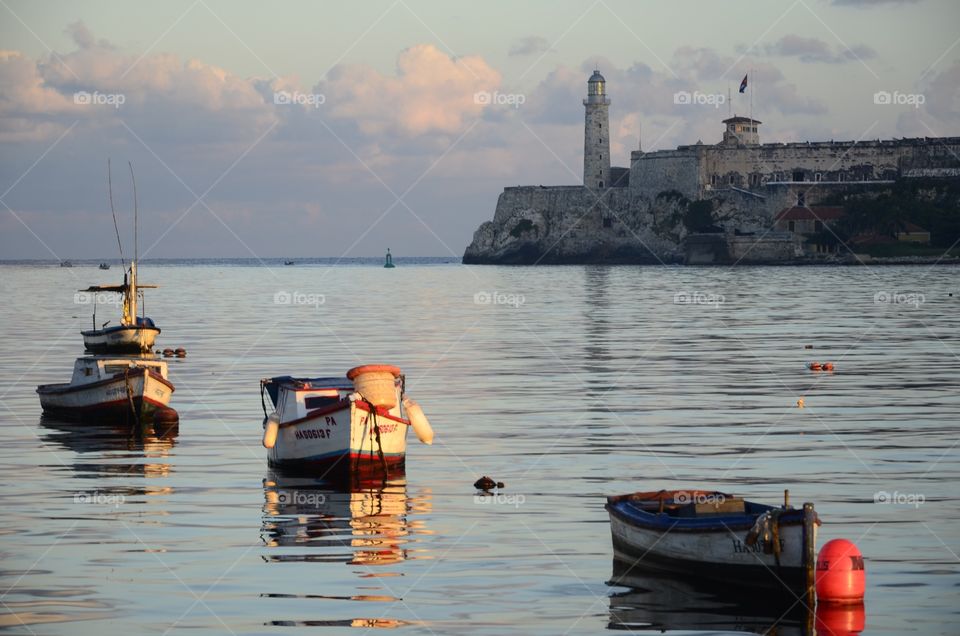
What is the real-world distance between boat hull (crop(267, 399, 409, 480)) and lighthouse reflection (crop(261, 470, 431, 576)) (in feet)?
1.57

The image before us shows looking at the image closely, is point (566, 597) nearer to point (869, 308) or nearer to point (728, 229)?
point (869, 308)

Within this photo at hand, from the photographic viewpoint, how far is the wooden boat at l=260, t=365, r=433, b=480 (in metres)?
30.0

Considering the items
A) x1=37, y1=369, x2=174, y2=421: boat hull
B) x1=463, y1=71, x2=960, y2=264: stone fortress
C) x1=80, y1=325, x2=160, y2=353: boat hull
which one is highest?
x1=463, y1=71, x2=960, y2=264: stone fortress

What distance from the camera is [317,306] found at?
11262 cm

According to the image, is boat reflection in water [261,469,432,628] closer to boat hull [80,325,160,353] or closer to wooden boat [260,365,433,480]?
wooden boat [260,365,433,480]

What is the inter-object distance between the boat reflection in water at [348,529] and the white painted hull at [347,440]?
1.62 ft

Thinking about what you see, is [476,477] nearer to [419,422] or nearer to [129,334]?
[419,422]

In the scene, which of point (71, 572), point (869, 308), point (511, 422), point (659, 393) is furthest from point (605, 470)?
point (869, 308)

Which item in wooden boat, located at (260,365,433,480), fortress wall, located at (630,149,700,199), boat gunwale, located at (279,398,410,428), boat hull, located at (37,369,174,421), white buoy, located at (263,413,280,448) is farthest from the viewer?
fortress wall, located at (630,149,700,199)

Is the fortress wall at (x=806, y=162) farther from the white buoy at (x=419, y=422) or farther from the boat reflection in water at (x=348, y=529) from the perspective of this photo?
the boat reflection in water at (x=348, y=529)

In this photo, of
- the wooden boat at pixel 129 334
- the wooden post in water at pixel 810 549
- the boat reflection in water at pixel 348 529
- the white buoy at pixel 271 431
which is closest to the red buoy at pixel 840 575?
the wooden post in water at pixel 810 549

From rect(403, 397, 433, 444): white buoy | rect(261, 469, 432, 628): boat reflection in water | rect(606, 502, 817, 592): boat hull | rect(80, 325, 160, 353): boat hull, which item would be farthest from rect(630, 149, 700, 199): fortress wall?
rect(606, 502, 817, 592): boat hull

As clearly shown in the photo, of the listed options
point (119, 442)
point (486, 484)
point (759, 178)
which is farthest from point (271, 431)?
point (759, 178)

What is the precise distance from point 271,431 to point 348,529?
21.7 ft
